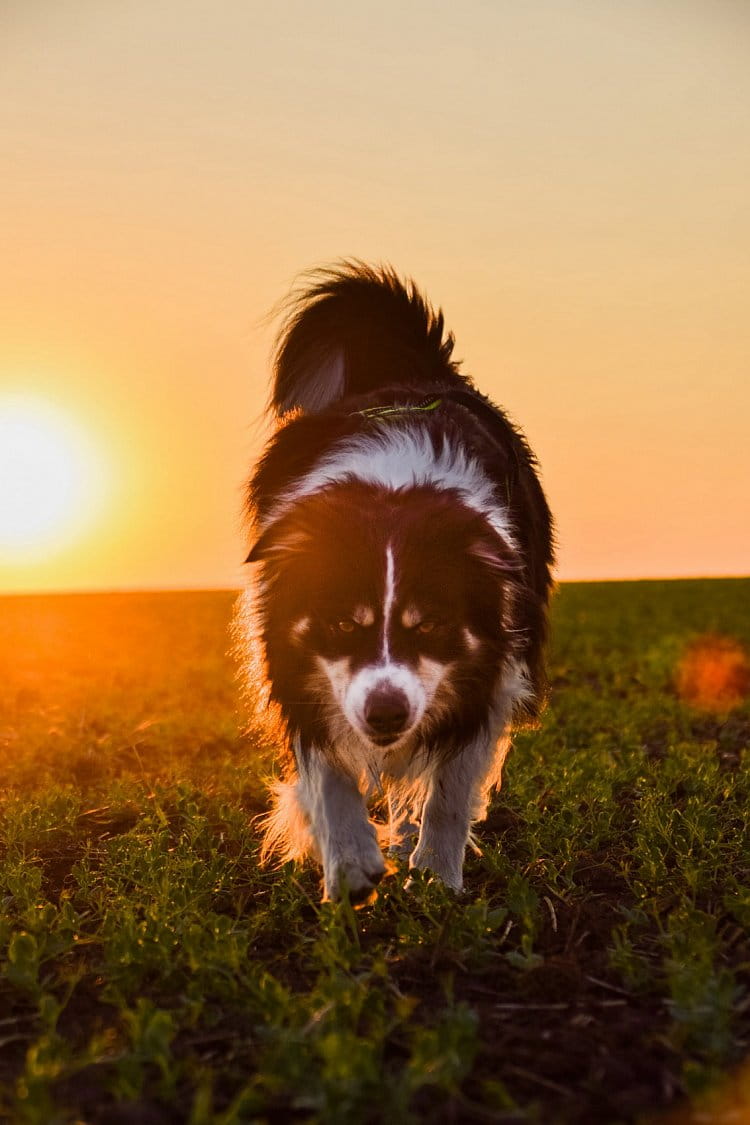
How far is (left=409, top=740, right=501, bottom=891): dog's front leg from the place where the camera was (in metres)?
4.54

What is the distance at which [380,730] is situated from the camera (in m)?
3.79

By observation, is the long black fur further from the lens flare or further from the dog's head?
the lens flare

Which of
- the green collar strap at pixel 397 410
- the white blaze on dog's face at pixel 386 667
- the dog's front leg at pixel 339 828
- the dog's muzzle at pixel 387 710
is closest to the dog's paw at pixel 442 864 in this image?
the dog's front leg at pixel 339 828

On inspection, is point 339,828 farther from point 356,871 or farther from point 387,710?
point 387,710

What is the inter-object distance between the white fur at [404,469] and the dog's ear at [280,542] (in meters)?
0.11

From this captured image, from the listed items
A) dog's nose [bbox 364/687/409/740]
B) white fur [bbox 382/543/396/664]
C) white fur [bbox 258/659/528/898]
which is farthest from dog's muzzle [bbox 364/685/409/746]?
white fur [bbox 258/659/528/898]

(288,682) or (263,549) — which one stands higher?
(263,549)

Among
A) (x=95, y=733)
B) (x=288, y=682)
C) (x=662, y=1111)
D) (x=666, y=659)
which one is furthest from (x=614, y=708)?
(x=662, y=1111)

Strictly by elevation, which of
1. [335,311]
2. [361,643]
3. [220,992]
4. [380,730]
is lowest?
[220,992]

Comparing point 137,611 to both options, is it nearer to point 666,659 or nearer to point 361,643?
point 666,659

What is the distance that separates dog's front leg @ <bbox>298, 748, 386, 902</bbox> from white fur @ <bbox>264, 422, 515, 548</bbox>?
1.06m

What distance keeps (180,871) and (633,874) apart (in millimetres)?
1813

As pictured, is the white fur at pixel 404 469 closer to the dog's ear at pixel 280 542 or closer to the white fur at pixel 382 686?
the dog's ear at pixel 280 542

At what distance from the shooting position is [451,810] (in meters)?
4.62
